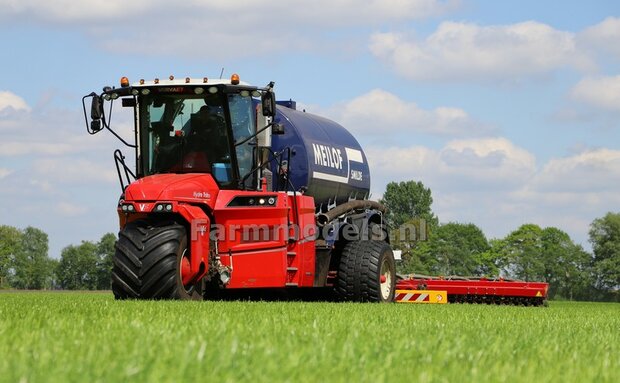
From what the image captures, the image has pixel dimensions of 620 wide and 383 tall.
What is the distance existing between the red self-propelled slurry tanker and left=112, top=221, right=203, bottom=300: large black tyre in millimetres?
15

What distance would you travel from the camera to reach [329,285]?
18.9 m

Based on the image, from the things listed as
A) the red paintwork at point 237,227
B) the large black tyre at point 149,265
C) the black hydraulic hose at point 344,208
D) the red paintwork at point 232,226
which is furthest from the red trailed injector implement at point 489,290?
the large black tyre at point 149,265

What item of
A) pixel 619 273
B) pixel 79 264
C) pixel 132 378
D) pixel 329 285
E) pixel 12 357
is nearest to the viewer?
pixel 132 378

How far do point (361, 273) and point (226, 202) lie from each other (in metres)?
3.82

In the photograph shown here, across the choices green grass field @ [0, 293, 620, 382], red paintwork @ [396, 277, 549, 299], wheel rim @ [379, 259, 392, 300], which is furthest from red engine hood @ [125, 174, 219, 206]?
red paintwork @ [396, 277, 549, 299]

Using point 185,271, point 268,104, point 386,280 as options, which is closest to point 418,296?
point 386,280

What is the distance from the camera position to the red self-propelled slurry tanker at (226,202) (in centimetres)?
1468

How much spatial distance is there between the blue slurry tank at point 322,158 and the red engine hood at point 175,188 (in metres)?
2.02

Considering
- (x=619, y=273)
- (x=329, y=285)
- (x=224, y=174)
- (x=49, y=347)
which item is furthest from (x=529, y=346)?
(x=619, y=273)

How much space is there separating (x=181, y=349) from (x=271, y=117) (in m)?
11.6

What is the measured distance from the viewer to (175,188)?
50.3 feet

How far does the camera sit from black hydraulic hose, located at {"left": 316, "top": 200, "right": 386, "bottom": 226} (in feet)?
61.5

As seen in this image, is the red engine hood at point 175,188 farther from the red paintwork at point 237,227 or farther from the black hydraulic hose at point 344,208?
the black hydraulic hose at point 344,208

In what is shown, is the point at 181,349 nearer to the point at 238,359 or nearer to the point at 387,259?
the point at 238,359
